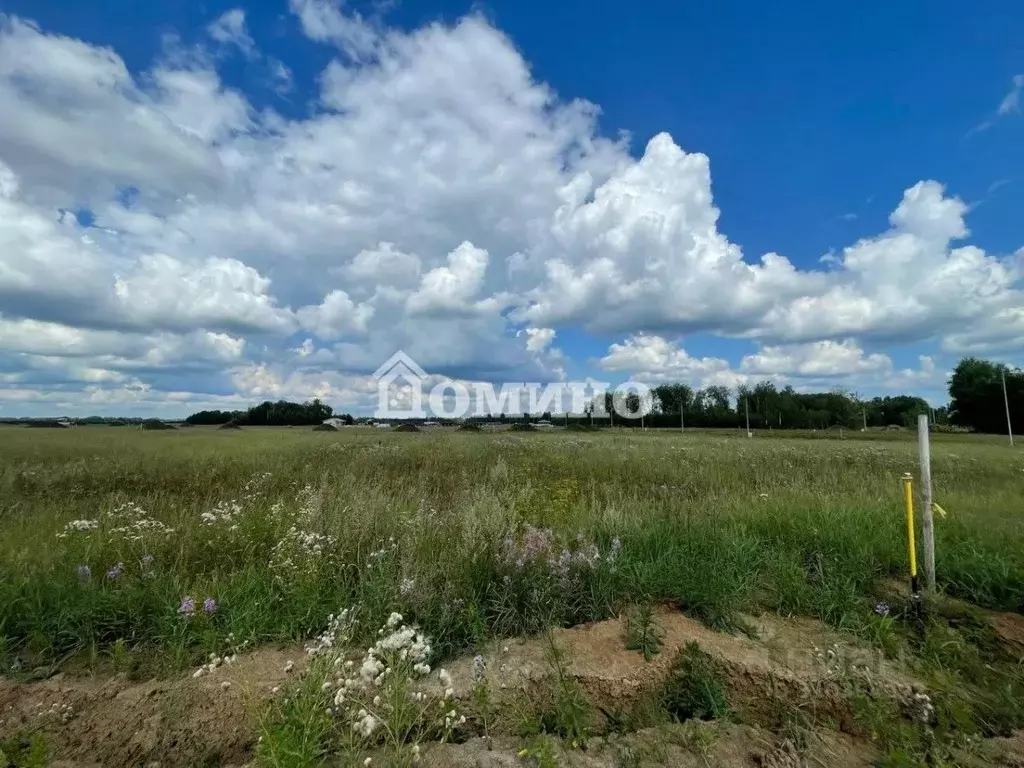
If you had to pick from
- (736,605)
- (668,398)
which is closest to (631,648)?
(736,605)

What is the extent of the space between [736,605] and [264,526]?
5.37m

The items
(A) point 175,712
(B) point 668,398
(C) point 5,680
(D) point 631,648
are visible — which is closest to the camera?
(A) point 175,712

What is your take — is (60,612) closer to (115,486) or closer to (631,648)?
(631,648)

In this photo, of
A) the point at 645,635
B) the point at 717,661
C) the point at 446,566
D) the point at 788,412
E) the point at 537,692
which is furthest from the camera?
the point at 788,412

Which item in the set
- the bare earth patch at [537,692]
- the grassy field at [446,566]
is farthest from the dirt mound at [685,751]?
the grassy field at [446,566]

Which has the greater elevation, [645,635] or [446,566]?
[446,566]

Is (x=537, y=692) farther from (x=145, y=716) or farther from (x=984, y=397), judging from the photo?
(x=984, y=397)

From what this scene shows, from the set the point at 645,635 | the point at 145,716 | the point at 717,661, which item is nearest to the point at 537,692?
the point at 645,635

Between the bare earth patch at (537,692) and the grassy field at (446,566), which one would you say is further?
the grassy field at (446,566)

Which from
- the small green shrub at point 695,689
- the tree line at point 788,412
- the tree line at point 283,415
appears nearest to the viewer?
the small green shrub at point 695,689

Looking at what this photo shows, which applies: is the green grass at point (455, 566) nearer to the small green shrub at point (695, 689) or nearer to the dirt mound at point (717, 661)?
the dirt mound at point (717, 661)

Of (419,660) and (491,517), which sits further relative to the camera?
(491,517)

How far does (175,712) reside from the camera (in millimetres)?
3355

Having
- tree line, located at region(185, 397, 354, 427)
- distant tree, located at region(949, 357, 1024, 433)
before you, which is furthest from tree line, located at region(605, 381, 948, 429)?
tree line, located at region(185, 397, 354, 427)
